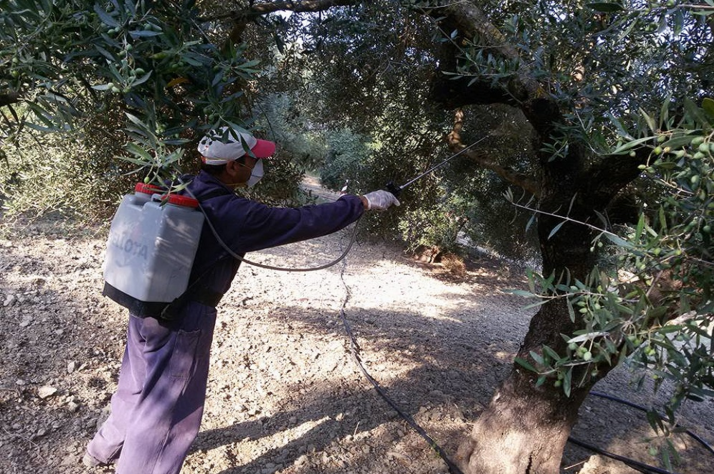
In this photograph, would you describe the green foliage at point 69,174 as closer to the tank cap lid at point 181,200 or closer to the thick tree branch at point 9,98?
the tank cap lid at point 181,200

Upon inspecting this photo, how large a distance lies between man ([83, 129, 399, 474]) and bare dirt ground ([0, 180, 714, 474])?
620mm

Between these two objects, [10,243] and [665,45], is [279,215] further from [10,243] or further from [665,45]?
[10,243]

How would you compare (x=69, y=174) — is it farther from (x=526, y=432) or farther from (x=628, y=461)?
(x=628, y=461)

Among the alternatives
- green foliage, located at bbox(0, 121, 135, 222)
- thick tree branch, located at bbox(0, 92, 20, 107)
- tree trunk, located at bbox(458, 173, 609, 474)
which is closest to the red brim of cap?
thick tree branch, located at bbox(0, 92, 20, 107)

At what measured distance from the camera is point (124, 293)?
6.95 feet

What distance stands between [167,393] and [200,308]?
414 millimetres

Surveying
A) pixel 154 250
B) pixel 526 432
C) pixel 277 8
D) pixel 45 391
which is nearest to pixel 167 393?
pixel 154 250

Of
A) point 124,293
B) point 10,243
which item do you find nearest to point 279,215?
point 124,293

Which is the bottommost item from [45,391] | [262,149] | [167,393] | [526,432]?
[45,391]

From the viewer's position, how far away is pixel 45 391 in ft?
10.5

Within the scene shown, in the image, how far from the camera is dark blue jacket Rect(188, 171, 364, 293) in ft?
7.03

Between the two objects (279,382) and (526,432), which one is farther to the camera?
(279,382)

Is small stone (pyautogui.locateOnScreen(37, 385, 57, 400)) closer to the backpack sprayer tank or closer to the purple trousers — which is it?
the purple trousers

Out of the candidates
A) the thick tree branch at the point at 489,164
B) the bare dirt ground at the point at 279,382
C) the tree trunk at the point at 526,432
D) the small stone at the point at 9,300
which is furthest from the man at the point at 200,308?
the small stone at the point at 9,300
